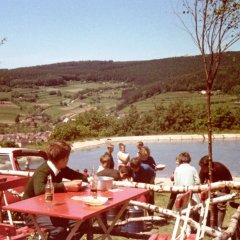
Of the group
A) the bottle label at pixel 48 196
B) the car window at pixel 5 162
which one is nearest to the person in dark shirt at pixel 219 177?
the bottle label at pixel 48 196

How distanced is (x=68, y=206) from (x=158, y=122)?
56332 mm

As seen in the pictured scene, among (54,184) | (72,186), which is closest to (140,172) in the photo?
(72,186)

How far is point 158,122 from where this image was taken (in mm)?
60156

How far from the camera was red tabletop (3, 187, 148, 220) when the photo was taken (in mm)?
3834

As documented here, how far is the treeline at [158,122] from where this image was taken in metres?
55.8

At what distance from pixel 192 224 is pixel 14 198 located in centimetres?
346

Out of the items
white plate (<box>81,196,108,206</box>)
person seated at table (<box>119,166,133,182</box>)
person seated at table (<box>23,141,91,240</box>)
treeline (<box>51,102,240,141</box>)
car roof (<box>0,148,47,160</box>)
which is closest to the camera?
white plate (<box>81,196,108,206</box>)

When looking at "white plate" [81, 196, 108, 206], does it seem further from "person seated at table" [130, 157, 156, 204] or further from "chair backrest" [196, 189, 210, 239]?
"person seated at table" [130, 157, 156, 204]

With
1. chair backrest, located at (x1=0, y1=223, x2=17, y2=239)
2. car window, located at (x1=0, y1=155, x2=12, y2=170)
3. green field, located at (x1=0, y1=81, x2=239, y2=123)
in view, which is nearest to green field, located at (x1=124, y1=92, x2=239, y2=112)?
green field, located at (x1=0, y1=81, x2=239, y2=123)

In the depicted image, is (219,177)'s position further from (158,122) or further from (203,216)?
(158,122)

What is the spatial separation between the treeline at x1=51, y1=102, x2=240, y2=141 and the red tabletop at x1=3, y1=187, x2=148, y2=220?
48.1 m

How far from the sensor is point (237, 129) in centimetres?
5494

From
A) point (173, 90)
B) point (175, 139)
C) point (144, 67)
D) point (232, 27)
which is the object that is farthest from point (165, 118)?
point (144, 67)

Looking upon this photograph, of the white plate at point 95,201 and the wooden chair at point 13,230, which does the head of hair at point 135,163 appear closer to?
the wooden chair at point 13,230
